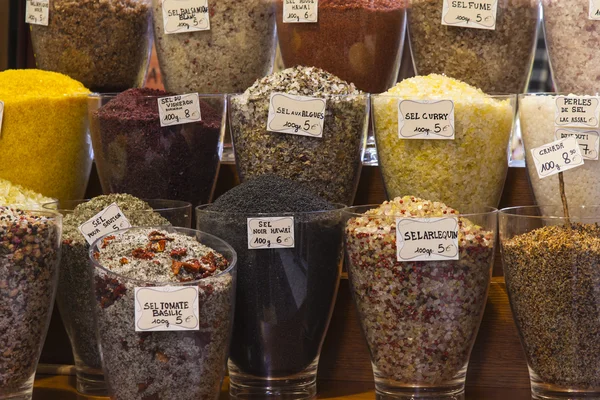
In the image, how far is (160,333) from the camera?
4.20 ft

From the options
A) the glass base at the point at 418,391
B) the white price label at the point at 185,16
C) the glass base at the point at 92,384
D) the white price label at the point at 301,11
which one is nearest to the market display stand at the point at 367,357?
the glass base at the point at 92,384

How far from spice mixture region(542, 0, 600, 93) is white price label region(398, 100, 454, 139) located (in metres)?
0.34

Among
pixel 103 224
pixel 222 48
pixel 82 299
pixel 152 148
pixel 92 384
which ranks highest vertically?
pixel 222 48

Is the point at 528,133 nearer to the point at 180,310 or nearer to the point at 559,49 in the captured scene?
the point at 559,49

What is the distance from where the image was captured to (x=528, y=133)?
5.27 feet

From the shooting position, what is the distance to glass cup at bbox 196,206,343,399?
4.68 ft

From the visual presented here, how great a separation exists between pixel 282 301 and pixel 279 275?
0.16ft

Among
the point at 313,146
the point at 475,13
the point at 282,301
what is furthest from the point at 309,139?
the point at 475,13

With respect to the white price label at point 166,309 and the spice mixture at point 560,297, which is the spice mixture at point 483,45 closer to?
the spice mixture at point 560,297

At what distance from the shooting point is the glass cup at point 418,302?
135cm

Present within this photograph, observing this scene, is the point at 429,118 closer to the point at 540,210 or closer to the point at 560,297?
the point at 540,210

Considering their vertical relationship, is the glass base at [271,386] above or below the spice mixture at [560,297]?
below

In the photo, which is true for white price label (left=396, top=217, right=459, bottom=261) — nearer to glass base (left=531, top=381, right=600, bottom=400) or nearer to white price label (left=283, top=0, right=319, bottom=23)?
glass base (left=531, top=381, right=600, bottom=400)

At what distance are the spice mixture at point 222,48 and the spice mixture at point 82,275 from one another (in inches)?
16.3
